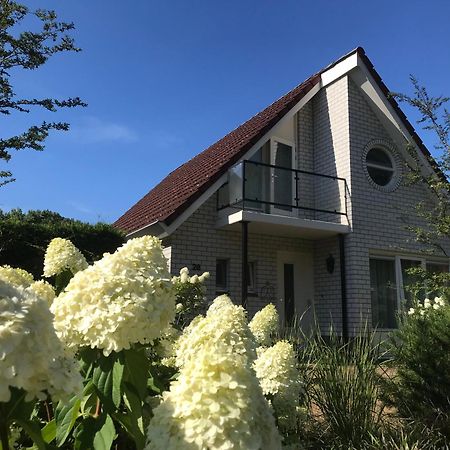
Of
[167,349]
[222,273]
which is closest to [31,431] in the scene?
[167,349]

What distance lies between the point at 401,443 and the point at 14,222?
6.95m

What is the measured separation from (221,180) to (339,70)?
469 centimetres

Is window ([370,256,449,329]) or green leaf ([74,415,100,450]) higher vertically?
window ([370,256,449,329])

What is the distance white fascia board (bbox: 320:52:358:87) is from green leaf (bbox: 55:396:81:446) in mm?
11780

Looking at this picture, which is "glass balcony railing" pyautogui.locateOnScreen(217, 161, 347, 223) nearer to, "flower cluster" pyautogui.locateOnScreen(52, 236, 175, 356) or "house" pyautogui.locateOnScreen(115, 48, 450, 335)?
Result: "house" pyautogui.locateOnScreen(115, 48, 450, 335)

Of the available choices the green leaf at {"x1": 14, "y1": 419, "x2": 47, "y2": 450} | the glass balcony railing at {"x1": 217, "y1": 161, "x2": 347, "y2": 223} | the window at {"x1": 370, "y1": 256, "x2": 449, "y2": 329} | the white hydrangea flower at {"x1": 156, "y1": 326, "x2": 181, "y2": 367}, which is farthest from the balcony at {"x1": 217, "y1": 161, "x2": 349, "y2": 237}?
the green leaf at {"x1": 14, "y1": 419, "x2": 47, "y2": 450}

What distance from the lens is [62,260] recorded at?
2967 mm

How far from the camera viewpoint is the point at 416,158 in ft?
37.5

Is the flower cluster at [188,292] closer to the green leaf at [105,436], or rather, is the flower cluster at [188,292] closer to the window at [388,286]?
the green leaf at [105,436]

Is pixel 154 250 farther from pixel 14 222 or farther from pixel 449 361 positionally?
pixel 14 222

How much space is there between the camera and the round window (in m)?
12.6

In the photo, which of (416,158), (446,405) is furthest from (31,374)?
(416,158)

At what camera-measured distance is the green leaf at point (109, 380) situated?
5.62ft

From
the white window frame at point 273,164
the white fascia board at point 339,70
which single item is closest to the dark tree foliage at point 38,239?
the white window frame at point 273,164
